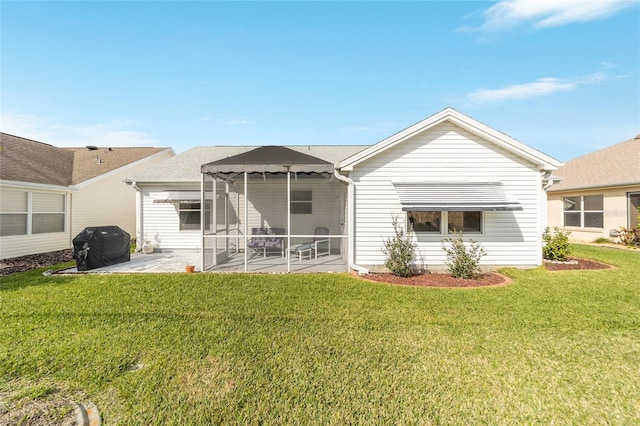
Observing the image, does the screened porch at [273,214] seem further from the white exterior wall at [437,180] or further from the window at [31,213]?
the window at [31,213]

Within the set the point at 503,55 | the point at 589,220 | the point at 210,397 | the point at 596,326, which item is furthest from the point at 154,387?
the point at 589,220

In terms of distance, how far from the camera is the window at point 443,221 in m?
8.57

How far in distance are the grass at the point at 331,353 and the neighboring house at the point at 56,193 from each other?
630cm

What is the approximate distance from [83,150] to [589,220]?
31509mm

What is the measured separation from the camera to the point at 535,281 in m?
7.32

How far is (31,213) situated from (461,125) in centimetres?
1659

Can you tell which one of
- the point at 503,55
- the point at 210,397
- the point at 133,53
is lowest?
the point at 210,397

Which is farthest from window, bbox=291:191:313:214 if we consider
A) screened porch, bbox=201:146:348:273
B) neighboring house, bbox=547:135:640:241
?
neighboring house, bbox=547:135:640:241

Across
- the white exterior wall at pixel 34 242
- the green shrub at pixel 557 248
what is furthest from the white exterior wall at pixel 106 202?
the green shrub at pixel 557 248

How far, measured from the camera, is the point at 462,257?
7.85m

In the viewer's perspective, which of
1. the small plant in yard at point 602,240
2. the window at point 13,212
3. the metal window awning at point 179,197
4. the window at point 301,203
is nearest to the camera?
the window at point 13,212

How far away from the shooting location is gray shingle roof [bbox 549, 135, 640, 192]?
14.1 meters

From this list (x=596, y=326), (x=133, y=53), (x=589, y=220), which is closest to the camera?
(x=596, y=326)

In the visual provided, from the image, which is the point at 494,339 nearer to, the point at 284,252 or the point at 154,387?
the point at 154,387
